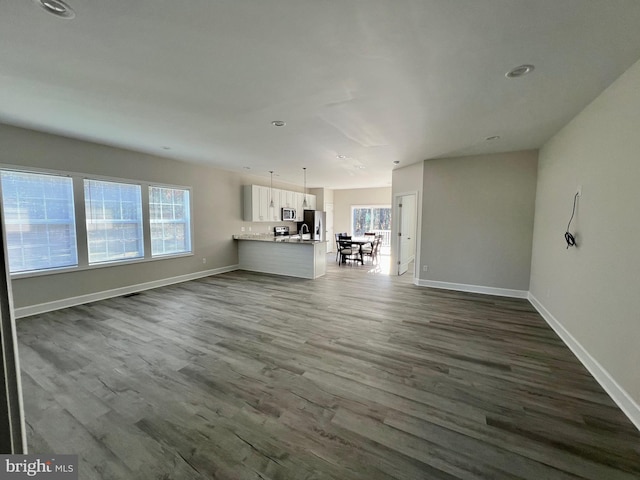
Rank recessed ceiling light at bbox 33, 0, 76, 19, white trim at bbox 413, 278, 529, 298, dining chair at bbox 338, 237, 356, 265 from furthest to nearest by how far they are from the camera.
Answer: dining chair at bbox 338, 237, 356, 265
white trim at bbox 413, 278, 529, 298
recessed ceiling light at bbox 33, 0, 76, 19

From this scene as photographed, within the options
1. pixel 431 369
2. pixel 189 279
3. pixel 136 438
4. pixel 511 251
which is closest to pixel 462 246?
pixel 511 251

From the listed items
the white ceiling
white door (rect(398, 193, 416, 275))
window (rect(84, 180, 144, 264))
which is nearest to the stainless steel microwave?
white door (rect(398, 193, 416, 275))

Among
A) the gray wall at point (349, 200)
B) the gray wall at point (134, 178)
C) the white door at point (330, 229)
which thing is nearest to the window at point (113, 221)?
the gray wall at point (134, 178)

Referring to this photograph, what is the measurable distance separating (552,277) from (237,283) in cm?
553

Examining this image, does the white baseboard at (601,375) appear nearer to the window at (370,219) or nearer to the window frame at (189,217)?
the window frame at (189,217)

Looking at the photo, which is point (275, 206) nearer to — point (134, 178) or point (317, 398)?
point (134, 178)

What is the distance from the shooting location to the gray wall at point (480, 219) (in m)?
4.86

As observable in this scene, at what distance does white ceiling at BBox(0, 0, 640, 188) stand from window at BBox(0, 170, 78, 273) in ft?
2.64

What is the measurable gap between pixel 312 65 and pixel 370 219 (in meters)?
8.99

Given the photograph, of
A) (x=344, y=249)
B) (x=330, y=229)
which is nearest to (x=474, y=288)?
(x=344, y=249)

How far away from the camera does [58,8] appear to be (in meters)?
1.64

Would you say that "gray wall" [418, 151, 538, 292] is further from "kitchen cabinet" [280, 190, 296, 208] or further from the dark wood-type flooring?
"kitchen cabinet" [280, 190, 296, 208]

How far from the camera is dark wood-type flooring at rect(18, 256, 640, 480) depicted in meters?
1.70

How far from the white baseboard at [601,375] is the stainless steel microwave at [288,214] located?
6817 mm
